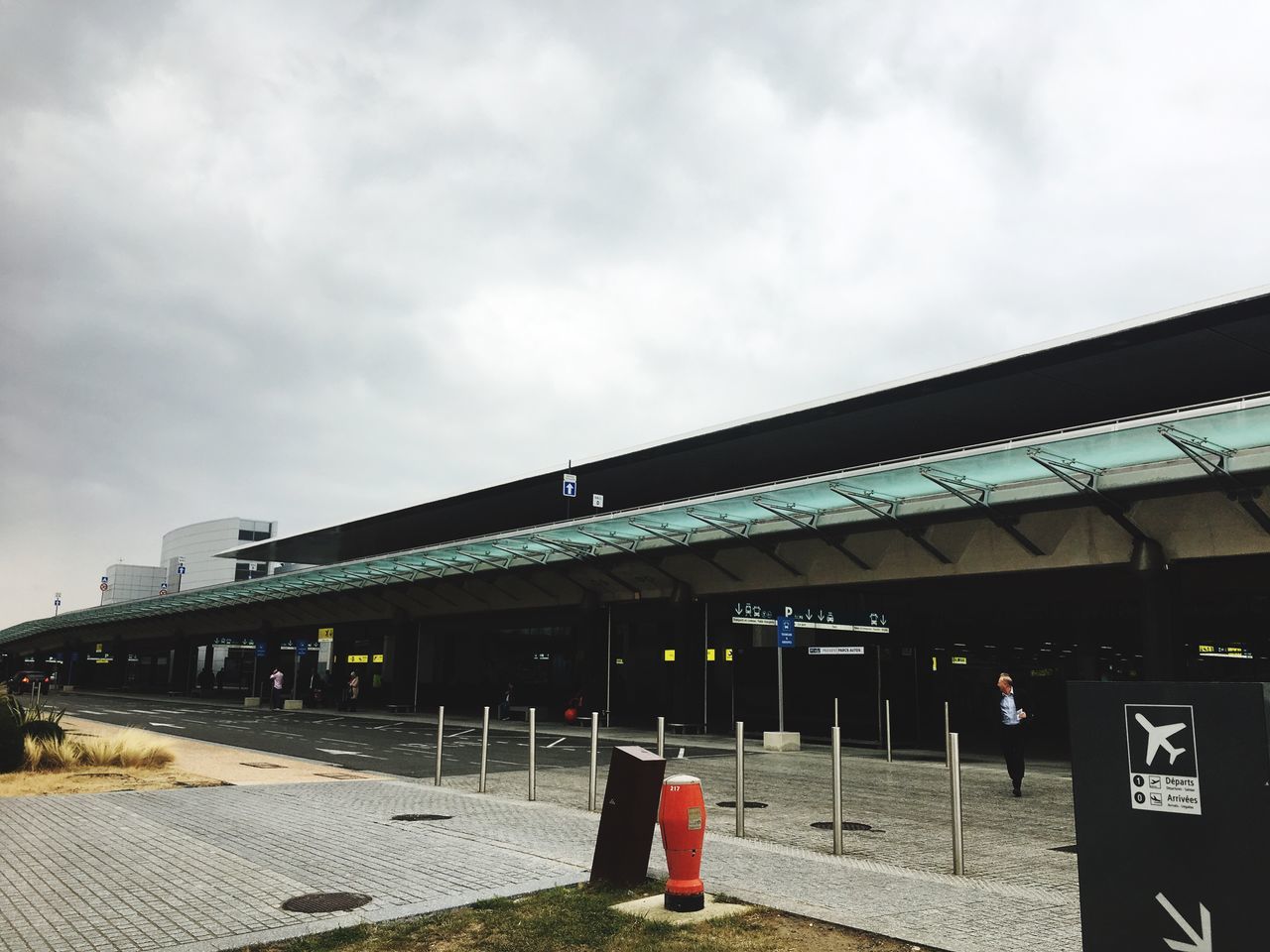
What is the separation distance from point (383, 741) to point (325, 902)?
64.5 ft

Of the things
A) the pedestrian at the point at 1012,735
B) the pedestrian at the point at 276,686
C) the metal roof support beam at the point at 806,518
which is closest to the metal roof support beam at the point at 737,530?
the metal roof support beam at the point at 806,518

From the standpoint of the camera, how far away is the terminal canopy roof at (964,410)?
2642 cm

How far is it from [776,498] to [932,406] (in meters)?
11.2

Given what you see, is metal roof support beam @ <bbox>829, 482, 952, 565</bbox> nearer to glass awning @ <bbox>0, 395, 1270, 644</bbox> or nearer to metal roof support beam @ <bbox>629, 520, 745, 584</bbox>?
glass awning @ <bbox>0, 395, 1270, 644</bbox>

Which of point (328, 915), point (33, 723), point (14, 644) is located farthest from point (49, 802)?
point (14, 644)

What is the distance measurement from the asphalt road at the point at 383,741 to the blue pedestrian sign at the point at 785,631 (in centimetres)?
315

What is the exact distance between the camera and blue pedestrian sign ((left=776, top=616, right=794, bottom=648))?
A: 78.7 feet

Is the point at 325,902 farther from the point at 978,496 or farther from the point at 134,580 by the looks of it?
the point at 134,580

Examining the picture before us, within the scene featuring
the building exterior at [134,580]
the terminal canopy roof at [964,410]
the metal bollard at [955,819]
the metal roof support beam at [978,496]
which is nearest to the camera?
the metal bollard at [955,819]

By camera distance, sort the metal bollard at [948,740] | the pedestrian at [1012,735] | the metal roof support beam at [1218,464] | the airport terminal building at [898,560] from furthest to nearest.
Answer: the airport terminal building at [898,560] < the metal roof support beam at [1218,464] < the pedestrian at [1012,735] < the metal bollard at [948,740]

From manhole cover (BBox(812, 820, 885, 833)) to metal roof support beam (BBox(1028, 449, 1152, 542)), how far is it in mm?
10215

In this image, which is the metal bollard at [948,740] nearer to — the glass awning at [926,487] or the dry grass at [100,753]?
the glass awning at [926,487]

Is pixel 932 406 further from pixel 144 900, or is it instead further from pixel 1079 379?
pixel 144 900

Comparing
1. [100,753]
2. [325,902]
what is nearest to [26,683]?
[100,753]
